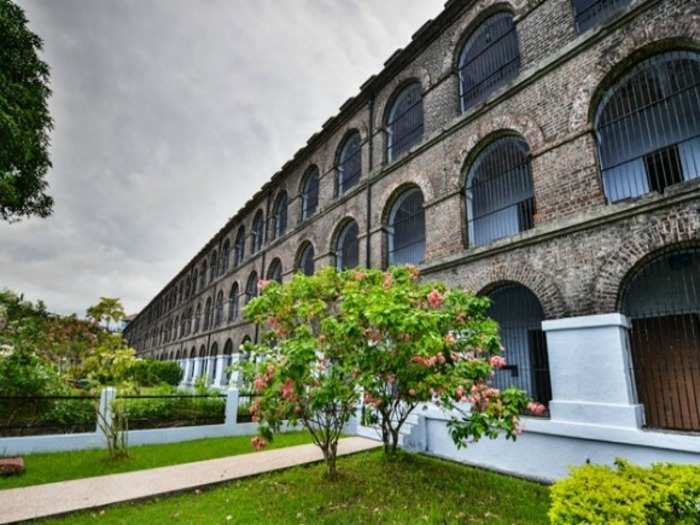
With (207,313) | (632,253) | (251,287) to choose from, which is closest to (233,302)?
(251,287)

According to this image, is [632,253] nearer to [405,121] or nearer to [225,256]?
[405,121]

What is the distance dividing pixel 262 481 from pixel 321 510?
1.85m

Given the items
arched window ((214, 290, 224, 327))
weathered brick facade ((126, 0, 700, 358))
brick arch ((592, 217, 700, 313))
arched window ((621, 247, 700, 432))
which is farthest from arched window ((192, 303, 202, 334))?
brick arch ((592, 217, 700, 313))

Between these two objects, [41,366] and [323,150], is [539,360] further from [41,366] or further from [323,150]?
[41,366]

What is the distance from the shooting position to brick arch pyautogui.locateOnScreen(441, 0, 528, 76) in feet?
31.6

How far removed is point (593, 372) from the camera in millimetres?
6449

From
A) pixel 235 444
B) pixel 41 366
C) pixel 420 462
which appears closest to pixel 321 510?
pixel 420 462

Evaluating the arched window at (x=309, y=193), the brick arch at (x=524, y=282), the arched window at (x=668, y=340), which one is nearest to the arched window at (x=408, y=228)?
the brick arch at (x=524, y=282)

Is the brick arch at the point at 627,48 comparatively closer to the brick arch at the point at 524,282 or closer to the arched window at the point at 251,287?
the brick arch at the point at 524,282

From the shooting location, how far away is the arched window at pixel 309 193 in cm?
1744

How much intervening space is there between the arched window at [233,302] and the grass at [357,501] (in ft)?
55.4

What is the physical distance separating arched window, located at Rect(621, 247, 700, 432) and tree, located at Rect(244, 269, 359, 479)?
5782 mm

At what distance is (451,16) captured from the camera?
11023mm

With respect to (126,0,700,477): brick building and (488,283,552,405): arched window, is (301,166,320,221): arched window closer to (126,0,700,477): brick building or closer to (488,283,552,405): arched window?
(126,0,700,477): brick building
